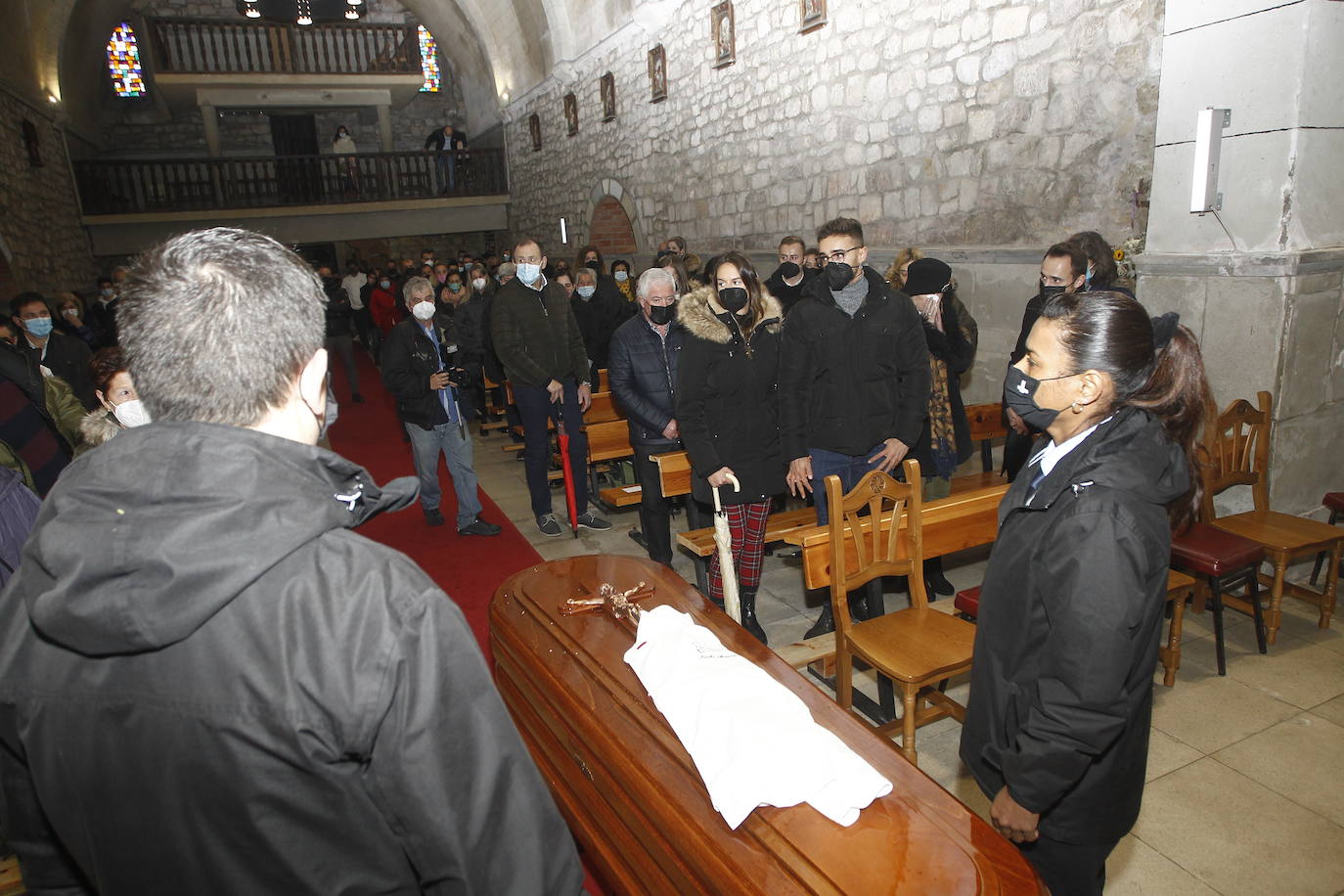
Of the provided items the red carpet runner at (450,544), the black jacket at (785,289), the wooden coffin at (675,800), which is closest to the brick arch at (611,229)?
the red carpet runner at (450,544)

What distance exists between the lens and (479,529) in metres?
5.20

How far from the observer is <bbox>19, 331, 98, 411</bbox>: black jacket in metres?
5.17

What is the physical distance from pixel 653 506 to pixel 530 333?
149 centimetres

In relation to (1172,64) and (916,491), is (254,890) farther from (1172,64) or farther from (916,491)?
(1172,64)

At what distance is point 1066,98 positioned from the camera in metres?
4.84

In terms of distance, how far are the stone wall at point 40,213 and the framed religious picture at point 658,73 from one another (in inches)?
315

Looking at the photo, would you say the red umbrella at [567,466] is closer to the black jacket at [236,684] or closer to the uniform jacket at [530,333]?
the uniform jacket at [530,333]

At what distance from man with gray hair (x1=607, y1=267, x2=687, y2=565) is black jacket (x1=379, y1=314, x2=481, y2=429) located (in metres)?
1.37

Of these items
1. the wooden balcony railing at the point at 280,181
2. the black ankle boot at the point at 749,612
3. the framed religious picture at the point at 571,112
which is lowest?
the black ankle boot at the point at 749,612

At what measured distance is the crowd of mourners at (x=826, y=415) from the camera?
1.01 meters

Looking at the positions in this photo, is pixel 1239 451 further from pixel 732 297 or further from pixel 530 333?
pixel 530 333

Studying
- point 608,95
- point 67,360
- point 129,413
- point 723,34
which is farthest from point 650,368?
point 608,95

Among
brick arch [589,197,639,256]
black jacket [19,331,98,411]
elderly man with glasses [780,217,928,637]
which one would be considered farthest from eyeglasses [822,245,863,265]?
brick arch [589,197,639,256]

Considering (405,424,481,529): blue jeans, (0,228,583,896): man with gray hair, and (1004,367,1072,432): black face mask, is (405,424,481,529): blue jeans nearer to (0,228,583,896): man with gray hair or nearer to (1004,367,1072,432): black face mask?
(1004,367,1072,432): black face mask
